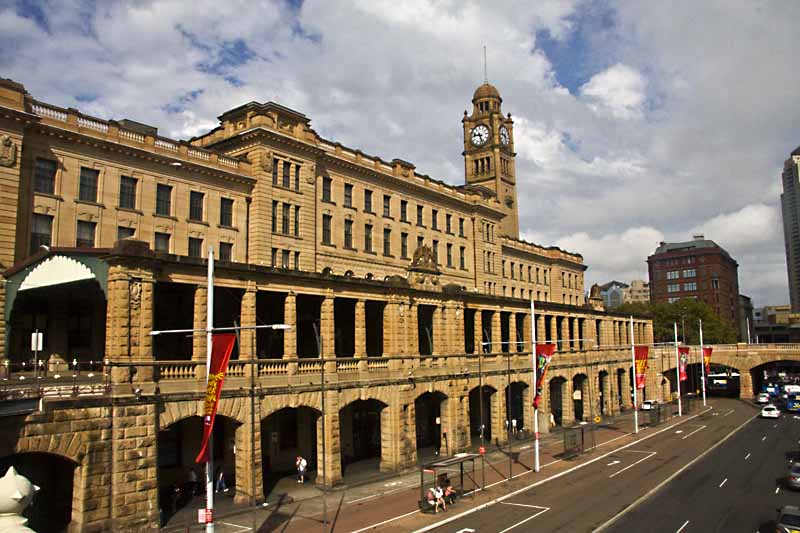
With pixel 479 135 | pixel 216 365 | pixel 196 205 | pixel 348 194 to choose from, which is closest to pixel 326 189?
pixel 348 194

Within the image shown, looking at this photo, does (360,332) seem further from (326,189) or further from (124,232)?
(326,189)

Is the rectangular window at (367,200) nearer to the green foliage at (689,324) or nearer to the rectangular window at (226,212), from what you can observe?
the rectangular window at (226,212)

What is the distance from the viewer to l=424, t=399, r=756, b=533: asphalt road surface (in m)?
28.8

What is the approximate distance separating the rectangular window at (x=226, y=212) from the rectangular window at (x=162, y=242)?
4.61 m

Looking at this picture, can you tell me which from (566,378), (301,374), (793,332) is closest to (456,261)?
(566,378)

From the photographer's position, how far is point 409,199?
65.1m

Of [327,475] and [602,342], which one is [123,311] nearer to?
[327,475]

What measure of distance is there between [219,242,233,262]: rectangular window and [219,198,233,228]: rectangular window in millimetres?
1569

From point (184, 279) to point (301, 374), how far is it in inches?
373

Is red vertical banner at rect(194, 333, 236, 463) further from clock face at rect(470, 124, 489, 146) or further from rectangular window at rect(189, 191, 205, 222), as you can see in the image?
clock face at rect(470, 124, 489, 146)

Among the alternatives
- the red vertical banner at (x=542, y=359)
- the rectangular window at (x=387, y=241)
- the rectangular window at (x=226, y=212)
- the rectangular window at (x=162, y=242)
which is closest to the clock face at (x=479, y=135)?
the rectangular window at (x=387, y=241)

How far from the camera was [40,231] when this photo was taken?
3756 cm

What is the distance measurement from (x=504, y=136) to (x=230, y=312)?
8154 cm

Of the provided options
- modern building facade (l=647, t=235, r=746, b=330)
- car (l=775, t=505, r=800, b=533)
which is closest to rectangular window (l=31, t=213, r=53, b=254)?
car (l=775, t=505, r=800, b=533)
